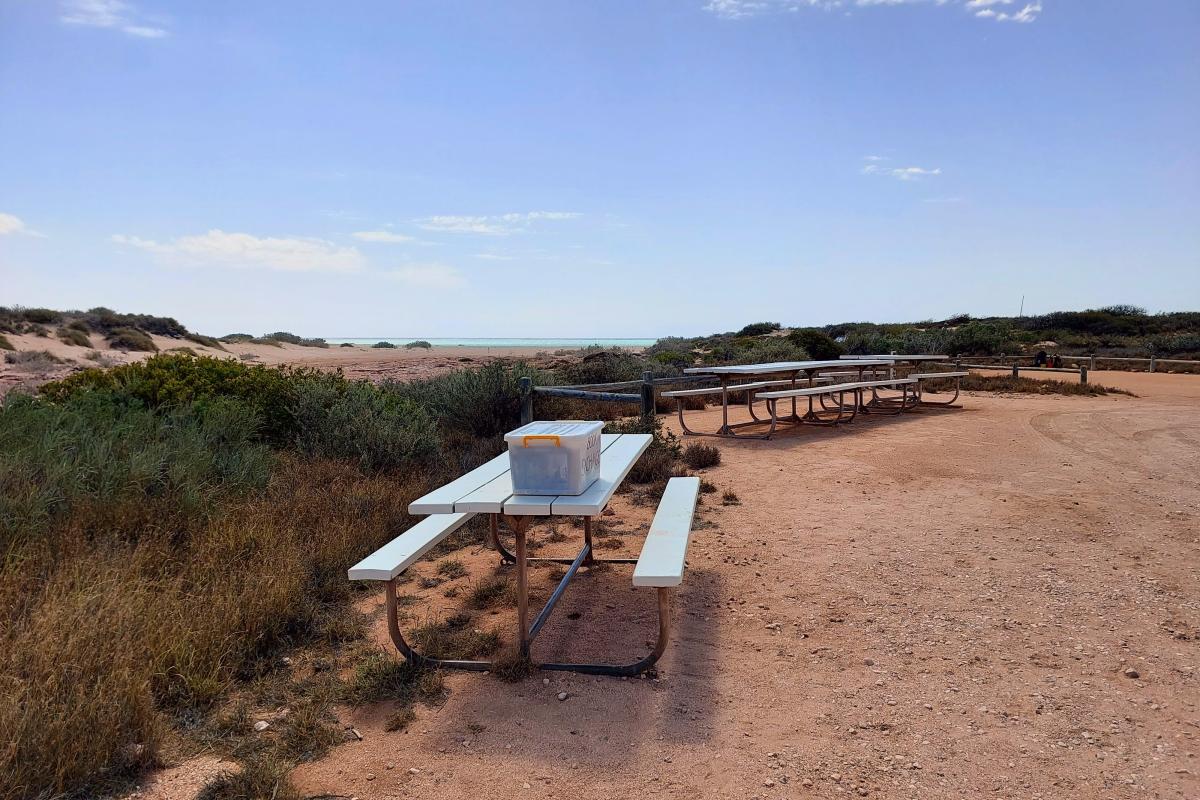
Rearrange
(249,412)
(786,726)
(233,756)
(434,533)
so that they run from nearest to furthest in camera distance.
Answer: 1. (233,756)
2. (786,726)
3. (434,533)
4. (249,412)

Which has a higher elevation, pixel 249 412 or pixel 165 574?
pixel 249 412

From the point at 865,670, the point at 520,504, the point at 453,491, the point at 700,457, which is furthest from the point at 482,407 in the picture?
the point at 865,670

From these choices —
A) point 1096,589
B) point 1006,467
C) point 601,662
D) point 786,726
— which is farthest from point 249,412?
point 1006,467

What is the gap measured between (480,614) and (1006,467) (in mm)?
5807

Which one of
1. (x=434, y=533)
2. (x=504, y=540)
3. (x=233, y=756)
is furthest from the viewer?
(x=504, y=540)

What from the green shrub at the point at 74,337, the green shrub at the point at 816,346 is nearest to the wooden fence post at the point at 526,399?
the green shrub at the point at 816,346

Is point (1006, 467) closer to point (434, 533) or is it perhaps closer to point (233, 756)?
point (434, 533)

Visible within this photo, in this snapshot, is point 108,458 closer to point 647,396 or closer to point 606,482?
point 606,482

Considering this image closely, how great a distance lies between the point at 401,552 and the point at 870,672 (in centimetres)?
221

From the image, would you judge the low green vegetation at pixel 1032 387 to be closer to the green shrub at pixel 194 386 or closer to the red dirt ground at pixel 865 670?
the red dirt ground at pixel 865 670

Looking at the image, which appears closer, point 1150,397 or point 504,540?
point 504,540

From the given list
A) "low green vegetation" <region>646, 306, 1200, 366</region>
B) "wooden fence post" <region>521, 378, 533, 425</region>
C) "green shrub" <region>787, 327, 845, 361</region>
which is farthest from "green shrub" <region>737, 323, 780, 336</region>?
"wooden fence post" <region>521, 378, 533, 425</region>

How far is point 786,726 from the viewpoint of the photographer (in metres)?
3.02

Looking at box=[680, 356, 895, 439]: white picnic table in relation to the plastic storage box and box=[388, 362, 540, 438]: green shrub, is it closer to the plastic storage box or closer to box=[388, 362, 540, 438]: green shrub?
box=[388, 362, 540, 438]: green shrub
